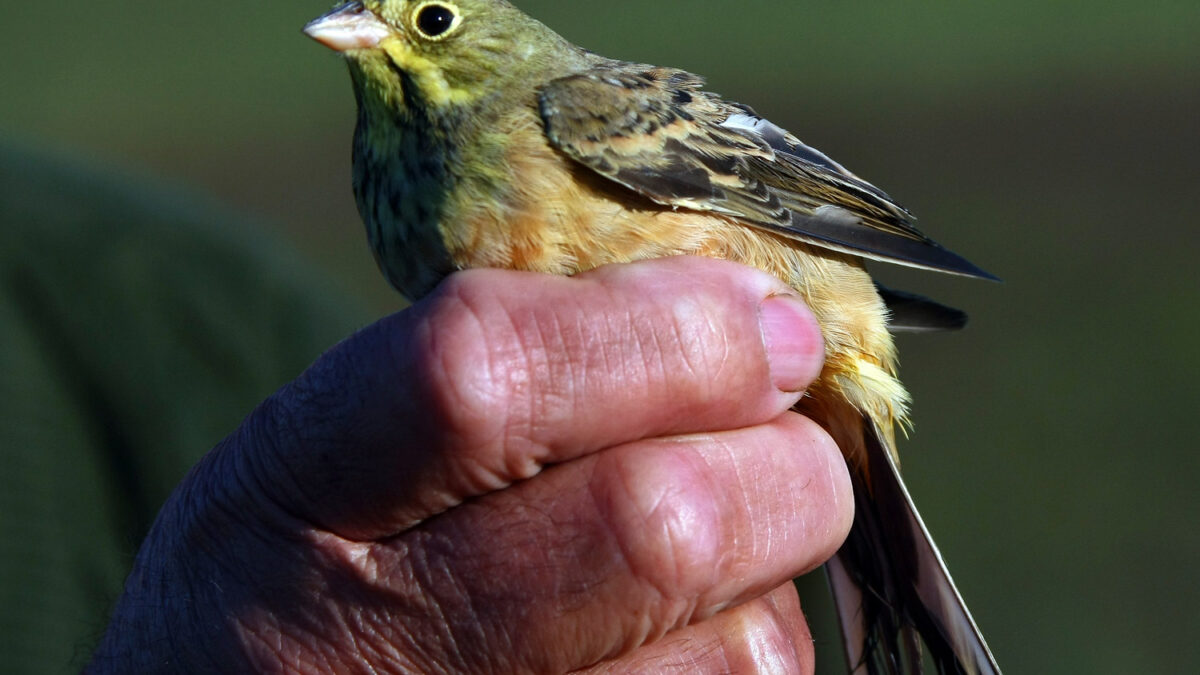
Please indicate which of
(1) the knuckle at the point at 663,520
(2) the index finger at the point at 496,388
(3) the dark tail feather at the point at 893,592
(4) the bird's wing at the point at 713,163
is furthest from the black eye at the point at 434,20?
(3) the dark tail feather at the point at 893,592

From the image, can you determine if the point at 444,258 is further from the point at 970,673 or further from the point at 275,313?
the point at 275,313

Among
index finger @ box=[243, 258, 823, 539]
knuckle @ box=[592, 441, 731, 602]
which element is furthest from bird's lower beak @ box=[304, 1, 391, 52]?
knuckle @ box=[592, 441, 731, 602]

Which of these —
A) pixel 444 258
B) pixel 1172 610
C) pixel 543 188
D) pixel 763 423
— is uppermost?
pixel 543 188

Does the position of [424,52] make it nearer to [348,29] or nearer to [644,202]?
[348,29]

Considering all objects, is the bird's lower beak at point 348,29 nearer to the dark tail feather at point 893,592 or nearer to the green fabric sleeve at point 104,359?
the dark tail feather at point 893,592

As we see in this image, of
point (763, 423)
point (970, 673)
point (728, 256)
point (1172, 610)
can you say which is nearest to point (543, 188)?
point (728, 256)
